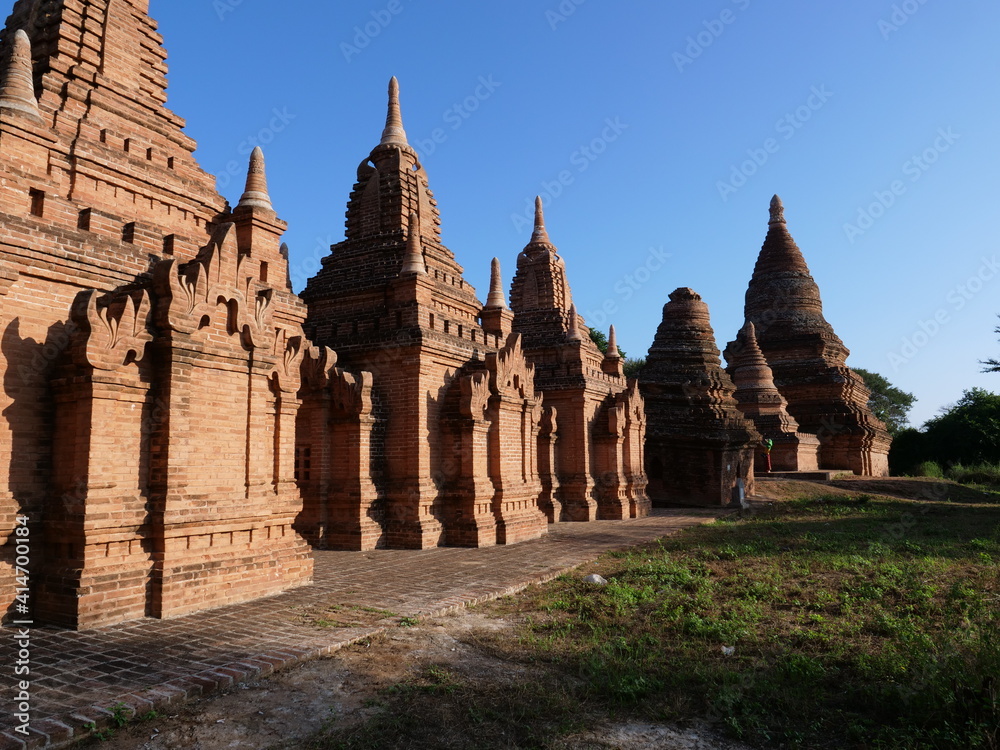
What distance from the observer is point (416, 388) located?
49.3 ft

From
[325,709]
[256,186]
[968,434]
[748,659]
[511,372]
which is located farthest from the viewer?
[968,434]

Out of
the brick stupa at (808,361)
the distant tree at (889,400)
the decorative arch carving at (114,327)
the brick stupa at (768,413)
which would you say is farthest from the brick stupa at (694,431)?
the distant tree at (889,400)

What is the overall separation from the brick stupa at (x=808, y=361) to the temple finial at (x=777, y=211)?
0.43ft

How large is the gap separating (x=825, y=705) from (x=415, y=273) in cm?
1220

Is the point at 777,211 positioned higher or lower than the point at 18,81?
higher

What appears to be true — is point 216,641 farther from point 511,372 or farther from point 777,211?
point 777,211

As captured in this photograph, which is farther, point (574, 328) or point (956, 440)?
point (956, 440)

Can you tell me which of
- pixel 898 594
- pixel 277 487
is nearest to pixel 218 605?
pixel 277 487

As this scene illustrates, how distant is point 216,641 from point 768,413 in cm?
3369

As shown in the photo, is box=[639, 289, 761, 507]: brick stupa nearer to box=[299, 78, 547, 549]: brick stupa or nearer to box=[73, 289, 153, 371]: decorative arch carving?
box=[299, 78, 547, 549]: brick stupa

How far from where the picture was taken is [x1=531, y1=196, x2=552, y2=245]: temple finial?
89.5 feet

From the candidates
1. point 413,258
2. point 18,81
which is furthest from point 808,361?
point 18,81

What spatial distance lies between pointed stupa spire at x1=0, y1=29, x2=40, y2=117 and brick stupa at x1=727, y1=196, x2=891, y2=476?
3610 cm

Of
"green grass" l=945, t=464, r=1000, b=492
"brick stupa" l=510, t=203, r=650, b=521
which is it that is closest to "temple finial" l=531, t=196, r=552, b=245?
"brick stupa" l=510, t=203, r=650, b=521
